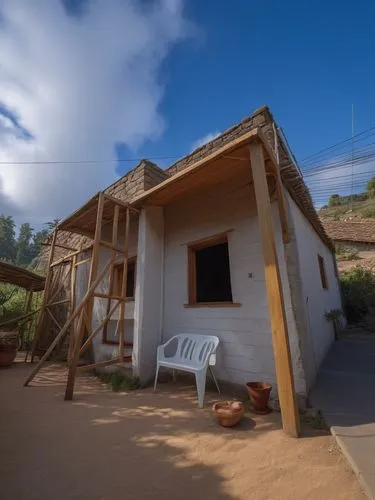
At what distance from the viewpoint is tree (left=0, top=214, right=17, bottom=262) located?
4631 cm

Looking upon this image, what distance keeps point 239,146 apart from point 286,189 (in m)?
1.46

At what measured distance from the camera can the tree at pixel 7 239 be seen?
4631 cm

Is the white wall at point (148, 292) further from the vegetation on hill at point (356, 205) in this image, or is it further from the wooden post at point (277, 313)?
the vegetation on hill at point (356, 205)

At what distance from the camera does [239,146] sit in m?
3.05

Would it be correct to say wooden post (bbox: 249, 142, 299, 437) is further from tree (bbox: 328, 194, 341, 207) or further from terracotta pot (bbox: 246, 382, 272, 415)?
tree (bbox: 328, 194, 341, 207)

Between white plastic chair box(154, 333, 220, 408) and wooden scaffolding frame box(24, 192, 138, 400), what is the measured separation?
41.4 inches

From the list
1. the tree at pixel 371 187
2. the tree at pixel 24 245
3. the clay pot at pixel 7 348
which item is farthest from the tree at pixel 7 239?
the tree at pixel 371 187

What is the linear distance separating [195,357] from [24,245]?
183ft

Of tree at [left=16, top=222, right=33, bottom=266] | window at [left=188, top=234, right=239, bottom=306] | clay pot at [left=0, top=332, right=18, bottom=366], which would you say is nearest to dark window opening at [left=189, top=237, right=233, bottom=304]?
window at [left=188, top=234, right=239, bottom=306]

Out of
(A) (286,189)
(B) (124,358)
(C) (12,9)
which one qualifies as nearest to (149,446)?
(B) (124,358)

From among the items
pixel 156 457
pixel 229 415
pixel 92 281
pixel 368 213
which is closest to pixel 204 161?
pixel 92 281

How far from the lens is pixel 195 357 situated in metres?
3.93

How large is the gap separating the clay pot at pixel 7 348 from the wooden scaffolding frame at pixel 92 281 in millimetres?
493

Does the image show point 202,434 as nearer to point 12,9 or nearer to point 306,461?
point 306,461
